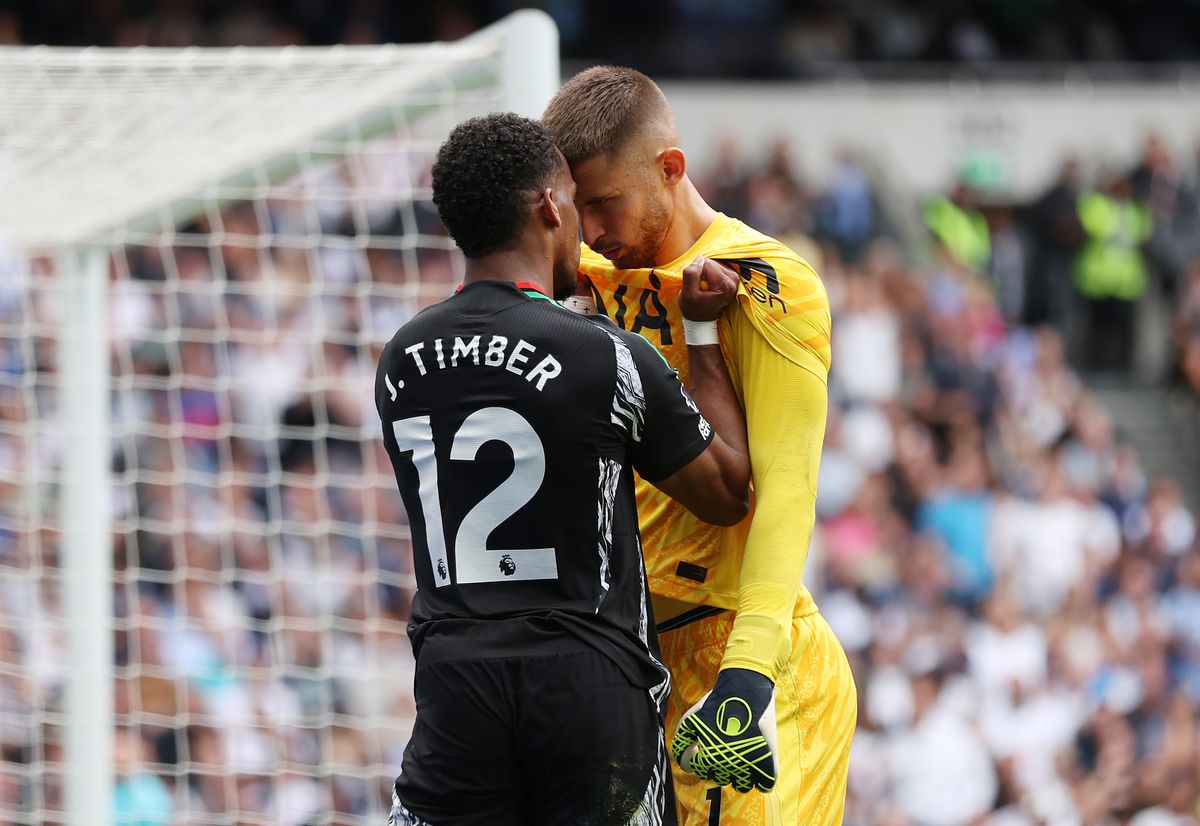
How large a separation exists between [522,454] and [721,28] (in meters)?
14.4

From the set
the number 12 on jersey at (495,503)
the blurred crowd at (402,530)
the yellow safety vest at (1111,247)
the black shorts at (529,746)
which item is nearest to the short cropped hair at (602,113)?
the number 12 on jersey at (495,503)

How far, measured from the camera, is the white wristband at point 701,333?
10.0 feet

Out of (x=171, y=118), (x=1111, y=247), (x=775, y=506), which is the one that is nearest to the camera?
(x=775, y=506)

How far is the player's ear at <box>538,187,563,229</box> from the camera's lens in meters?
2.86

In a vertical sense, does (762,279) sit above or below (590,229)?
below

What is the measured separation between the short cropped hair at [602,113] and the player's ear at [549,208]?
215mm

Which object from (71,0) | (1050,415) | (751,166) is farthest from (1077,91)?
(71,0)

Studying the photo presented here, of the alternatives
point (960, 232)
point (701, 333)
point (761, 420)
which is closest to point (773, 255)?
point (701, 333)

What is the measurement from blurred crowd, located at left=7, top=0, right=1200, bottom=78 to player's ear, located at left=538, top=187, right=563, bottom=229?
35.6 ft

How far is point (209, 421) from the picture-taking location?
8.47 m

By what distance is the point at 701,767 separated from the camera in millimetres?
2887

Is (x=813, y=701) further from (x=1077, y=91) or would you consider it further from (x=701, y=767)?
(x=1077, y=91)

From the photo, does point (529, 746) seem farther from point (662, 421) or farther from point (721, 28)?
point (721, 28)

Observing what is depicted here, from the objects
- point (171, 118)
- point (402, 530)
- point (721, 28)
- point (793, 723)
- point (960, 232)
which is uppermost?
point (721, 28)
